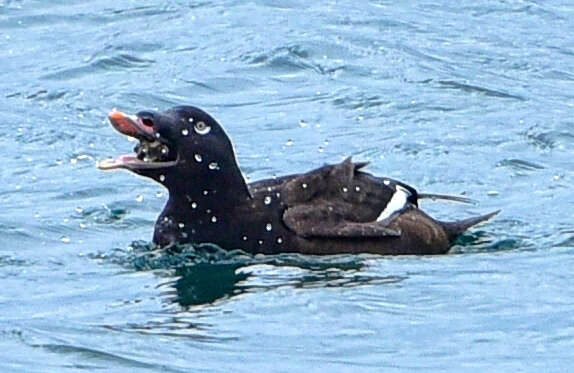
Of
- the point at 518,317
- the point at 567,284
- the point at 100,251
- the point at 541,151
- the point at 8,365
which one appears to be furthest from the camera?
the point at 541,151

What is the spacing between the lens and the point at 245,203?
11.7 m

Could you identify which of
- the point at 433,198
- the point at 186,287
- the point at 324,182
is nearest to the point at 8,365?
the point at 186,287

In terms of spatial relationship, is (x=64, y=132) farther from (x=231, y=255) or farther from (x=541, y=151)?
(x=231, y=255)

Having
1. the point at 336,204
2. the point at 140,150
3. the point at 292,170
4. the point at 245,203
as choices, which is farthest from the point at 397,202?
the point at 292,170

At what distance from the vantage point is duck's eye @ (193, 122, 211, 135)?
1166cm

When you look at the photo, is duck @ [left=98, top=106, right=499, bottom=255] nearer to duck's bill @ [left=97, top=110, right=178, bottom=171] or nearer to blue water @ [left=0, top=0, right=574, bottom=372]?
duck's bill @ [left=97, top=110, right=178, bottom=171]

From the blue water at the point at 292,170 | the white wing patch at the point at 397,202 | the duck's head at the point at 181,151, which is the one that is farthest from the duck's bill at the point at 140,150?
the white wing patch at the point at 397,202

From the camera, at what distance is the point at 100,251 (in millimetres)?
12289

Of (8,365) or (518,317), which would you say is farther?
(518,317)

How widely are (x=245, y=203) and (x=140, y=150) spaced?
61 cm

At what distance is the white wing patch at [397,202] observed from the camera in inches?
467

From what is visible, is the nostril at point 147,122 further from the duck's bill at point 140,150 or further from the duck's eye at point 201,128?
the duck's eye at point 201,128

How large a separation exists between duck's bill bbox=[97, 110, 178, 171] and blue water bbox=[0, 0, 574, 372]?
0.53 metres

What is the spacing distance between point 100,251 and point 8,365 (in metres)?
2.75
